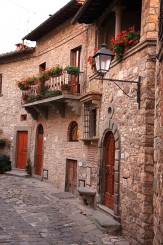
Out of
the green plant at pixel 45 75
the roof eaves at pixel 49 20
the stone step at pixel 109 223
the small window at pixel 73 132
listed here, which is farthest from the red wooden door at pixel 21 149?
the stone step at pixel 109 223

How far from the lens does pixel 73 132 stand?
1148 centimetres

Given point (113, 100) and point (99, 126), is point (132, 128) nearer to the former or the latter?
point (113, 100)

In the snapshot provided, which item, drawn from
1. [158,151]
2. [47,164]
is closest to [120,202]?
[158,151]

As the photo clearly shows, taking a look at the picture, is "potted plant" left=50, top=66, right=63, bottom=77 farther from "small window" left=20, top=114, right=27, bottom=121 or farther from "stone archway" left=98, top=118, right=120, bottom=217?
"small window" left=20, top=114, right=27, bottom=121

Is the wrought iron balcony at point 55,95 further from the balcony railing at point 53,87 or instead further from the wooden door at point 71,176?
the wooden door at point 71,176

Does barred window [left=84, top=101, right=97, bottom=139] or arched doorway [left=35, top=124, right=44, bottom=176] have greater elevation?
barred window [left=84, top=101, right=97, bottom=139]

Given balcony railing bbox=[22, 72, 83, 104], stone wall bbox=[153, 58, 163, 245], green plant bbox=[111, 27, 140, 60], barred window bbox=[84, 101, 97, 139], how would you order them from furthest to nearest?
balcony railing bbox=[22, 72, 83, 104]
barred window bbox=[84, 101, 97, 139]
green plant bbox=[111, 27, 140, 60]
stone wall bbox=[153, 58, 163, 245]

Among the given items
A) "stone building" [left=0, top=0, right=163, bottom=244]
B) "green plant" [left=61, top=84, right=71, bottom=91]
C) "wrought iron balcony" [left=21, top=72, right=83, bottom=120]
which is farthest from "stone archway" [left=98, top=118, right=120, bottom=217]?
"green plant" [left=61, top=84, right=71, bottom=91]

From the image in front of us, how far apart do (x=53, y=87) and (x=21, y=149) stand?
5.18 m

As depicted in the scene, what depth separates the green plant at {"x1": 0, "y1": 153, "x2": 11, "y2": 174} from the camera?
49.3 ft

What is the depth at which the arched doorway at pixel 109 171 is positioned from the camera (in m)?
7.73

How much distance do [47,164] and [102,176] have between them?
200 inches

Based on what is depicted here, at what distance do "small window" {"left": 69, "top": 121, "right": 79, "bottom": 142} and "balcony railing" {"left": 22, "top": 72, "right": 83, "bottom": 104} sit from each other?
1.24 metres

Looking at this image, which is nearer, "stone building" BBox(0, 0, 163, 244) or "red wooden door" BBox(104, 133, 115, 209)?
"stone building" BBox(0, 0, 163, 244)
